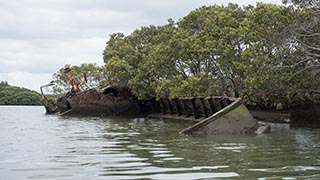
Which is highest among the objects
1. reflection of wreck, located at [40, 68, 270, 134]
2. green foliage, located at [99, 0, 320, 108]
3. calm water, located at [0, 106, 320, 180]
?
green foliage, located at [99, 0, 320, 108]

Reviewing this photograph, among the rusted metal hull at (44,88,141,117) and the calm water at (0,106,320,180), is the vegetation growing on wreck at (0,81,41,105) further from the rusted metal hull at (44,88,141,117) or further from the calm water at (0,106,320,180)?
the calm water at (0,106,320,180)

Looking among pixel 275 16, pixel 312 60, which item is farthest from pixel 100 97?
pixel 312 60

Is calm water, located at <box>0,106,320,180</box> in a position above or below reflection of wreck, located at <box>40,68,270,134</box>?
below

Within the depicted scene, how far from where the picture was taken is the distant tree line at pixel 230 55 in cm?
2189

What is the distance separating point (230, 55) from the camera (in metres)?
32.0

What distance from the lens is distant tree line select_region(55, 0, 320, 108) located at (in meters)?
21.9

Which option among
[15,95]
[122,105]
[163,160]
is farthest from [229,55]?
[15,95]

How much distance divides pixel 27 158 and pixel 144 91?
3083 cm

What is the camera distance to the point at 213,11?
3497cm

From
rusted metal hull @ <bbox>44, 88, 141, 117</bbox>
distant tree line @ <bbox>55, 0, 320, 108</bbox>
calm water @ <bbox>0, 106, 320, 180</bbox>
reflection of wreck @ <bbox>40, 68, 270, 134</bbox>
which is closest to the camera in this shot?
calm water @ <bbox>0, 106, 320, 180</bbox>

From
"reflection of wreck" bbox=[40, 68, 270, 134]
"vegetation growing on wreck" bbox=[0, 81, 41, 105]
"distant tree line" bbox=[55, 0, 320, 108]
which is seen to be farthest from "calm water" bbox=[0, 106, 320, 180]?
"vegetation growing on wreck" bbox=[0, 81, 41, 105]

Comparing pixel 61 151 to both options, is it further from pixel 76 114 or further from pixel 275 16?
pixel 76 114

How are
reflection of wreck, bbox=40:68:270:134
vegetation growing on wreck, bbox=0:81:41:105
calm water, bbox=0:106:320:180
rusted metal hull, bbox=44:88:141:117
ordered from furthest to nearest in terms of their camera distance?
vegetation growing on wreck, bbox=0:81:41:105, rusted metal hull, bbox=44:88:141:117, reflection of wreck, bbox=40:68:270:134, calm water, bbox=0:106:320:180

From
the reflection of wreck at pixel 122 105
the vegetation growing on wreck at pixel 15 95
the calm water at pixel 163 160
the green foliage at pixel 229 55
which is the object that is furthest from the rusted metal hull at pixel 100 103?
the vegetation growing on wreck at pixel 15 95
